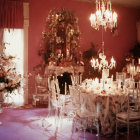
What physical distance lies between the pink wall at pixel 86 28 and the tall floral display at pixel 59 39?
255 mm

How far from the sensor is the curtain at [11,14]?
23.9 feet

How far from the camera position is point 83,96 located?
459 centimetres

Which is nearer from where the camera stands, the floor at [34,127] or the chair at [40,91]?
the floor at [34,127]

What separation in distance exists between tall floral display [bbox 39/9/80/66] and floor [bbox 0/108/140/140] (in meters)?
2.15

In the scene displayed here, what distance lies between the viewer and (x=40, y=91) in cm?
713

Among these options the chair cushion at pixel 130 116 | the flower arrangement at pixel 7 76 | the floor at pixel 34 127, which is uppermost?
the flower arrangement at pixel 7 76

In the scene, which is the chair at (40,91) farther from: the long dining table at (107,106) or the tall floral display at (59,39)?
the long dining table at (107,106)

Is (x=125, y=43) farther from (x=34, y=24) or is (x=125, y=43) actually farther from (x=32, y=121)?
(x=32, y=121)

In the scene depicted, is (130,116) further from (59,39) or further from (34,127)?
(59,39)

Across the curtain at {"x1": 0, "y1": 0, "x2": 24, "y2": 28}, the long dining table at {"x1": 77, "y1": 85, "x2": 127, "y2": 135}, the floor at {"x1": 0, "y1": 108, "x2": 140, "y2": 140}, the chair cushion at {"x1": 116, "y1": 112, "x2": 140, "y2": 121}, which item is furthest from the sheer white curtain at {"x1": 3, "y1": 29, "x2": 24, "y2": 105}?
the chair cushion at {"x1": 116, "y1": 112, "x2": 140, "y2": 121}

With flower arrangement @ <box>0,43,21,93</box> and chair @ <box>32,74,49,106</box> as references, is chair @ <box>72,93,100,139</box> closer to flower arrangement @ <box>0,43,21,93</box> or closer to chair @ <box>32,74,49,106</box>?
flower arrangement @ <box>0,43,21,93</box>

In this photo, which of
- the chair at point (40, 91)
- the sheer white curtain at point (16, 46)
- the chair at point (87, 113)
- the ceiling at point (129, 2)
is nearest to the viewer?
the chair at point (87, 113)

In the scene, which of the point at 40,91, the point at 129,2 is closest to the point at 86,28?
the point at 129,2

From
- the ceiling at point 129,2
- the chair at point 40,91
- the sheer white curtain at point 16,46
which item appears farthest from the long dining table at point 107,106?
the ceiling at point 129,2
